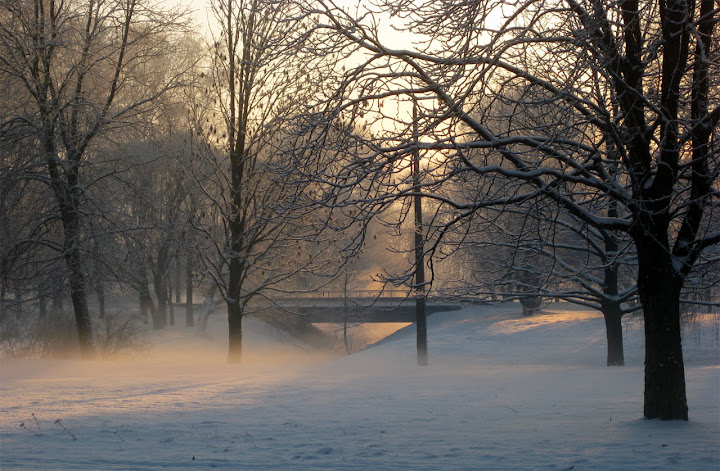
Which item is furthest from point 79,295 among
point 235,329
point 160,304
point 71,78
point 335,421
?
point 160,304

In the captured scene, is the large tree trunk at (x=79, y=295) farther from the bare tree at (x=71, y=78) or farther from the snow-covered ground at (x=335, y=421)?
the snow-covered ground at (x=335, y=421)

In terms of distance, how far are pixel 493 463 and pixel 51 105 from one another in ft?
46.7

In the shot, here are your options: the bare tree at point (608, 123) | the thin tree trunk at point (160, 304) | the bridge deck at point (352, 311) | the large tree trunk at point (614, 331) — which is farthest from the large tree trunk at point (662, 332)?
the thin tree trunk at point (160, 304)

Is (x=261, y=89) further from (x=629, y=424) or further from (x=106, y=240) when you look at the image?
(x=629, y=424)

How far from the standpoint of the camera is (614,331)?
1867 cm

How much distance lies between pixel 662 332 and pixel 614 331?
11.6 m

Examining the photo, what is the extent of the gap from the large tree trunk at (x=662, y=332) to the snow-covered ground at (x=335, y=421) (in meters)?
0.29

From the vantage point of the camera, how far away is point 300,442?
275 inches

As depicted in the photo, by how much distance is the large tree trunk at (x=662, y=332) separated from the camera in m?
7.72

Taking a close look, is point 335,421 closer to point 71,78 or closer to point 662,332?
point 662,332

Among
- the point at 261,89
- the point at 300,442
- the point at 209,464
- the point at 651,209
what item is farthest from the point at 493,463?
the point at 261,89

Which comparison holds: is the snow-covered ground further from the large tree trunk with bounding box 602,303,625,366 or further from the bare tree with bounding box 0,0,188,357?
the bare tree with bounding box 0,0,188,357

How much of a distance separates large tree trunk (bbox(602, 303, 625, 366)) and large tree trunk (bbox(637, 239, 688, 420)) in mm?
10350

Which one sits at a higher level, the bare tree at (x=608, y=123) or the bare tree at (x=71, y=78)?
the bare tree at (x=71, y=78)
